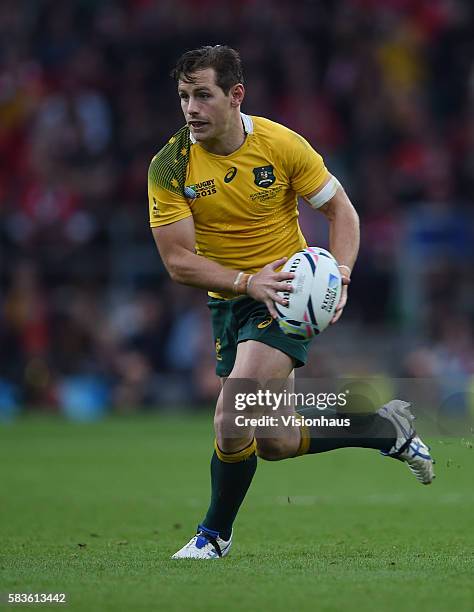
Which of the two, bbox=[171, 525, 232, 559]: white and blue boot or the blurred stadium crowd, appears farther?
the blurred stadium crowd

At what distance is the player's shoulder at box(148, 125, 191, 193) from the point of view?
21.6 feet

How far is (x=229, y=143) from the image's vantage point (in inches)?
263

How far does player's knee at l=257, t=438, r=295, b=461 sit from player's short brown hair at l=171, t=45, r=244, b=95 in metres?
1.78

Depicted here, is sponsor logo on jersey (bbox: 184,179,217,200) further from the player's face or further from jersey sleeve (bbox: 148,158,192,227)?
the player's face

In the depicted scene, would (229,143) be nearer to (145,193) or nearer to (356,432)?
(356,432)

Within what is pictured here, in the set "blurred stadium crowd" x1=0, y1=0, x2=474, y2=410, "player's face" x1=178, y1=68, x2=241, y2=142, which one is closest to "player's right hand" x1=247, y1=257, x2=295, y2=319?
"player's face" x1=178, y1=68, x2=241, y2=142

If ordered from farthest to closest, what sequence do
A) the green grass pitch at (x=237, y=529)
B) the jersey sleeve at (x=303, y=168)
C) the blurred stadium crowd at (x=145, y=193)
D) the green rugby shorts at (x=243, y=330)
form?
the blurred stadium crowd at (x=145, y=193) → the jersey sleeve at (x=303, y=168) → the green rugby shorts at (x=243, y=330) → the green grass pitch at (x=237, y=529)

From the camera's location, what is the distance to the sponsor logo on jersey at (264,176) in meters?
6.66

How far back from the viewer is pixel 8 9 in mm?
19328

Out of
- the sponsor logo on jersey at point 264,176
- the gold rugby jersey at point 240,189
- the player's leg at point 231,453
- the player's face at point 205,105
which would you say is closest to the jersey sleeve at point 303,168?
the gold rugby jersey at point 240,189

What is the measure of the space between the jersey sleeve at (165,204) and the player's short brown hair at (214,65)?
516mm

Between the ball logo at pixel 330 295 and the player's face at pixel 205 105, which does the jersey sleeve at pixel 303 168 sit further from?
the ball logo at pixel 330 295

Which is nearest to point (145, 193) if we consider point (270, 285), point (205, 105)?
point (205, 105)

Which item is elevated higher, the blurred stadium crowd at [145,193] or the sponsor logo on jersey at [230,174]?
the sponsor logo on jersey at [230,174]
